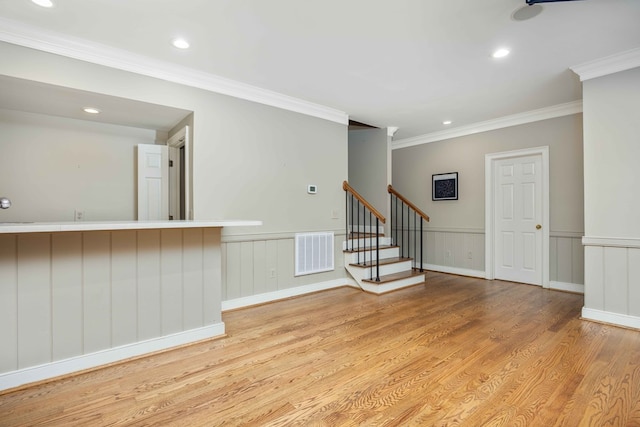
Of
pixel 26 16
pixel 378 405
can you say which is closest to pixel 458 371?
pixel 378 405

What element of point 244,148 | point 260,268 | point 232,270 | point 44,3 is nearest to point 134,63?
point 44,3

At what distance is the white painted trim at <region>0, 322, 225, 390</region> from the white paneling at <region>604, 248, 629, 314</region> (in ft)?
12.3

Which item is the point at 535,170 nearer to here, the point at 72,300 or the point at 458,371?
the point at 458,371

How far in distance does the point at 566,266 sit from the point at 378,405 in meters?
4.00

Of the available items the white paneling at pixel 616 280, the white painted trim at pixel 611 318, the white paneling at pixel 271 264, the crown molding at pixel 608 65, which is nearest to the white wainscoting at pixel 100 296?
the white paneling at pixel 271 264

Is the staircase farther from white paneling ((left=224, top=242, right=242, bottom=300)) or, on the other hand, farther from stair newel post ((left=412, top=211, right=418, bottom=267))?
white paneling ((left=224, top=242, right=242, bottom=300))

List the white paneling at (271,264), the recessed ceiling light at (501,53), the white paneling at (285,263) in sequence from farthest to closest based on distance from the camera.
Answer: the white paneling at (285,263) → the white paneling at (271,264) → the recessed ceiling light at (501,53)

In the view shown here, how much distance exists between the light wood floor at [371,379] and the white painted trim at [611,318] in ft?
0.35

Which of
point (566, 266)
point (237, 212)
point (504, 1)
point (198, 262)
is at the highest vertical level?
point (504, 1)

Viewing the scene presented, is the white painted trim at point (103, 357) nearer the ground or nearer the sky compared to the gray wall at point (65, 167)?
nearer the ground

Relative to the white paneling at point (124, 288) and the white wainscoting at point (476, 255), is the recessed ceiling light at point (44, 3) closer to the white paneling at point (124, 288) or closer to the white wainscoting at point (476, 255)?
the white paneling at point (124, 288)

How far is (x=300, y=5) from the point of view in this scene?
2.17 meters

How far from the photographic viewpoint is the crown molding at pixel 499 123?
4.18 metres

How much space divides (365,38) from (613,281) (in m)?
3.32
